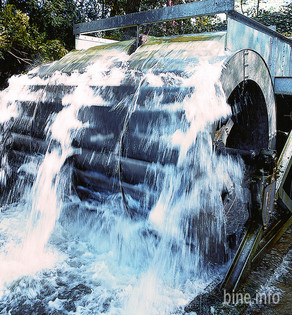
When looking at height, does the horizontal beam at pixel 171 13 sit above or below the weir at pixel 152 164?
above

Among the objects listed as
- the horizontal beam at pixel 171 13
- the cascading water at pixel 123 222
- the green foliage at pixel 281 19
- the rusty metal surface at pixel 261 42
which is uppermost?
the green foliage at pixel 281 19

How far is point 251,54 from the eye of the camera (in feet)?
9.71

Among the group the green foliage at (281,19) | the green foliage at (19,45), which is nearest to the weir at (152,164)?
the green foliage at (19,45)

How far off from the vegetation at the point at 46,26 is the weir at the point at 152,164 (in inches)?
185

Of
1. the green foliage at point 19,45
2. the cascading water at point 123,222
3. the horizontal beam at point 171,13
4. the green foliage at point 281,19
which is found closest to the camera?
the cascading water at point 123,222

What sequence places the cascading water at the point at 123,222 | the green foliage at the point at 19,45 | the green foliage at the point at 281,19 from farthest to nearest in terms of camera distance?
the green foliage at the point at 281,19
the green foliage at the point at 19,45
the cascading water at the point at 123,222

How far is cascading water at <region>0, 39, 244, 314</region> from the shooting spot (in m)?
2.39

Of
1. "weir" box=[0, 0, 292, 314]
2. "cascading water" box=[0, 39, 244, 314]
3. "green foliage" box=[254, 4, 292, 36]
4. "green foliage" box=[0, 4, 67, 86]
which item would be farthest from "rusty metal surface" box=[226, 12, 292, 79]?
"green foliage" box=[254, 4, 292, 36]

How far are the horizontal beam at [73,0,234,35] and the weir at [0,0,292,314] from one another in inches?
0.5

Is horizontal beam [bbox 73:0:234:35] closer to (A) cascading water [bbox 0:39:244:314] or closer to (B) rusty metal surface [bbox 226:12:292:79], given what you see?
(B) rusty metal surface [bbox 226:12:292:79]

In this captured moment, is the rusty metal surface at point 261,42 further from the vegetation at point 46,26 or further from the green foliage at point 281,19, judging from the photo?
the green foliage at point 281,19

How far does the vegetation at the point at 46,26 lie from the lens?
773cm

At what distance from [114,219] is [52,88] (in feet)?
5.30

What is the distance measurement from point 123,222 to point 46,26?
312 inches
